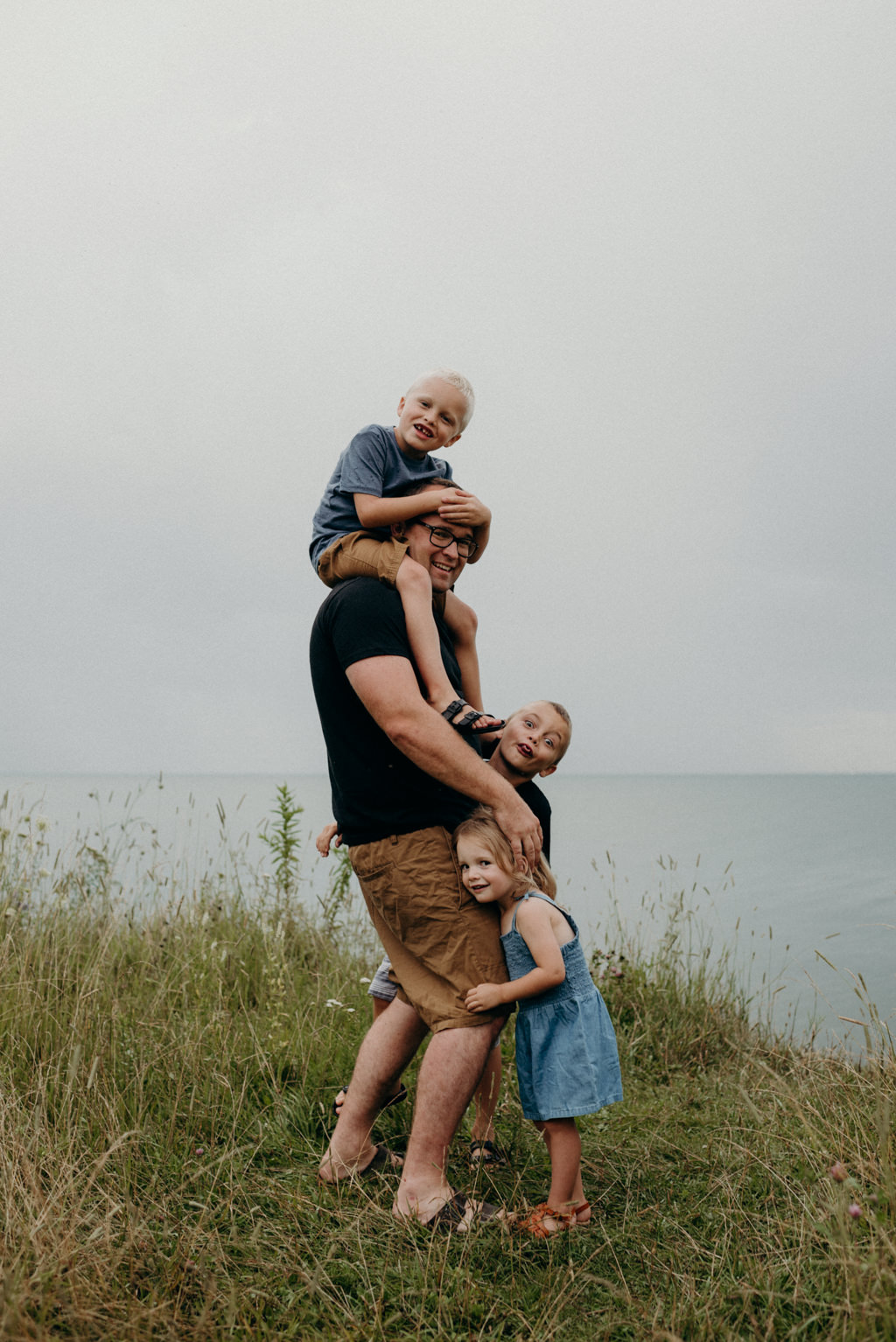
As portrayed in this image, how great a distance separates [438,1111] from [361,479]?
199 cm

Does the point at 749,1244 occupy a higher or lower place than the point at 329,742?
lower

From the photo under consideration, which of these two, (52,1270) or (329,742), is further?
(329,742)

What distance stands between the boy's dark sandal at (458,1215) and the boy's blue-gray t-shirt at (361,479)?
2043mm

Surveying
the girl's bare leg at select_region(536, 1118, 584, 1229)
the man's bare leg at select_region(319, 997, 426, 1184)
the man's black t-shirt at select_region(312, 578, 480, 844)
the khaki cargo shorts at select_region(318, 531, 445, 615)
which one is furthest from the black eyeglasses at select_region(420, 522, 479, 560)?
the girl's bare leg at select_region(536, 1118, 584, 1229)

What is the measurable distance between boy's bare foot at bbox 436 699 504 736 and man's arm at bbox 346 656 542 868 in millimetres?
87

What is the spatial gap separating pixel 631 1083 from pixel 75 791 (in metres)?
4.48

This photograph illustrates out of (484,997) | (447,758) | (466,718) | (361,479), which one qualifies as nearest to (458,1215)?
(484,997)

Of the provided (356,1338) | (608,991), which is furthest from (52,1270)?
(608,991)

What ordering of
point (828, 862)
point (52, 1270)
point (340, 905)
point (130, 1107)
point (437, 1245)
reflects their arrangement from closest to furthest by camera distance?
1. point (52, 1270)
2. point (437, 1245)
3. point (130, 1107)
4. point (340, 905)
5. point (828, 862)

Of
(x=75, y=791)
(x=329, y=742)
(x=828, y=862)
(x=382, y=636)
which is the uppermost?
(x=382, y=636)

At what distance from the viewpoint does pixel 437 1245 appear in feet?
7.90

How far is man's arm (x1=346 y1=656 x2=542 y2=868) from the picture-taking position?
8.86ft

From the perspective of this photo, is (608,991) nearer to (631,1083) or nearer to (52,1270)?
(631,1083)

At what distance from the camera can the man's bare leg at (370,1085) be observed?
9.90 ft
